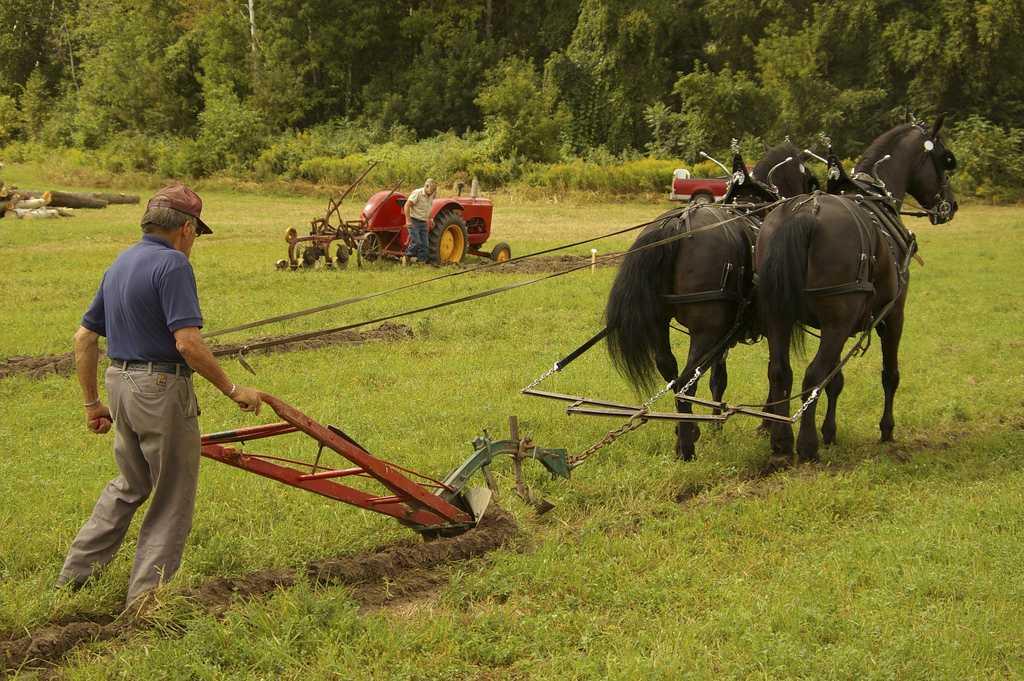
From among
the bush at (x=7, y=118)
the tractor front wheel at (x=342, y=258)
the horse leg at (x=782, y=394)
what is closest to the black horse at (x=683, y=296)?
the horse leg at (x=782, y=394)

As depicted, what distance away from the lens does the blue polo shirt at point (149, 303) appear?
3652mm

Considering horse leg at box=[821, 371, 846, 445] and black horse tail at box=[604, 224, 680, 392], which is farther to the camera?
horse leg at box=[821, 371, 846, 445]

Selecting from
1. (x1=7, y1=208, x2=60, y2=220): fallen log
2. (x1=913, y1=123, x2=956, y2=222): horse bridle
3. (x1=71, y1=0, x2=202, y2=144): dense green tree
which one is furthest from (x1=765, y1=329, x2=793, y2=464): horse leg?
(x1=71, y1=0, x2=202, y2=144): dense green tree

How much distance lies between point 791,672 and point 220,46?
44558 millimetres

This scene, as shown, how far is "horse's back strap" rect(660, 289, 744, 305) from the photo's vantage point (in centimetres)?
609

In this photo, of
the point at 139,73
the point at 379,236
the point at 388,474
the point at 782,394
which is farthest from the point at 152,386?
the point at 139,73

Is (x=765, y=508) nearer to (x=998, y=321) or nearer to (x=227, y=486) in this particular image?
(x=227, y=486)

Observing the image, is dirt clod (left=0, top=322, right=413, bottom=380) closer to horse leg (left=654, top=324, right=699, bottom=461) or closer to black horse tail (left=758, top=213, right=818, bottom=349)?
horse leg (left=654, top=324, right=699, bottom=461)

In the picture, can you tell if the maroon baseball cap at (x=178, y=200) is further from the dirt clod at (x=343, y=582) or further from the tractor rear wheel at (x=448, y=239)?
the tractor rear wheel at (x=448, y=239)

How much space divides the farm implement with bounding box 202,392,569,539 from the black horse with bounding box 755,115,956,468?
192 cm

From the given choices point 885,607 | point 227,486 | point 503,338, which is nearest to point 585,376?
point 503,338

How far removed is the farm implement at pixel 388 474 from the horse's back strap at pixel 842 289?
222 cm

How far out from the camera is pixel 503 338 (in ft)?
33.5

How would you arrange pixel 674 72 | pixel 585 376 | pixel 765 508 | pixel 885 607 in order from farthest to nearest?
pixel 674 72 < pixel 585 376 < pixel 765 508 < pixel 885 607
